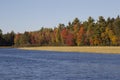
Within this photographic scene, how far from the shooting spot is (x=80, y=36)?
144 m

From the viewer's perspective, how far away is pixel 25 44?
185 metres

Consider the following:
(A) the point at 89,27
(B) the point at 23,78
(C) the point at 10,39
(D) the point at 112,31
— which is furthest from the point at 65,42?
(B) the point at 23,78

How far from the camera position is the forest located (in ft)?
430

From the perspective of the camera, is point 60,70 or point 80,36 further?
point 80,36

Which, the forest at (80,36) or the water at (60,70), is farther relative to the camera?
the forest at (80,36)

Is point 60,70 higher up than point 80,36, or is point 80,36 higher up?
point 80,36

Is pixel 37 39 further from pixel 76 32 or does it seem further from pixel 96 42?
pixel 96 42

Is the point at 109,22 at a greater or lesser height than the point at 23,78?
greater

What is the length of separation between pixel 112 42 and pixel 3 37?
73.7m

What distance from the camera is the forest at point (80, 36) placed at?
13106cm

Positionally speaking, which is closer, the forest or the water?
the water

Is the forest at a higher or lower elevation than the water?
higher

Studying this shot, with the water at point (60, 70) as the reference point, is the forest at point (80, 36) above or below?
above

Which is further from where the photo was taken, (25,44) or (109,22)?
(25,44)
